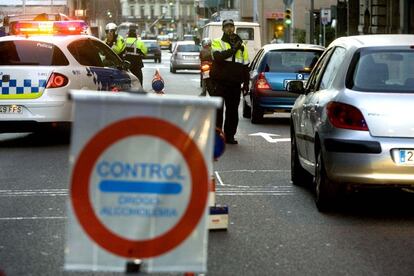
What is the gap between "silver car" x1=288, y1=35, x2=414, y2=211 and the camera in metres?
8.01

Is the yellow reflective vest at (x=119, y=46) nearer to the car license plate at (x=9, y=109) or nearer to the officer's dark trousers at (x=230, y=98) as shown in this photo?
the officer's dark trousers at (x=230, y=98)

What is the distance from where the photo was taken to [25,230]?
7809 mm

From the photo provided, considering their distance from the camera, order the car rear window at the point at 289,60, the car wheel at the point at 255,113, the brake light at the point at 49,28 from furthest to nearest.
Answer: the car rear window at the point at 289,60 < the car wheel at the point at 255,113 < the brake light at the point at 49,28

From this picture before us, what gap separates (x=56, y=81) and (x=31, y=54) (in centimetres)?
58

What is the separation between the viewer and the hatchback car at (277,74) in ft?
58.9

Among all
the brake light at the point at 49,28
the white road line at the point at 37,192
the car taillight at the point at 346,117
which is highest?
the brake light at the point at 49,28

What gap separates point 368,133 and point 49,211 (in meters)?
2.82

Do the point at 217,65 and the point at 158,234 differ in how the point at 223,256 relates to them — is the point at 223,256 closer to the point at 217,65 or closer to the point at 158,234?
the point at 158,234

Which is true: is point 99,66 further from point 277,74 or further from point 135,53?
point 135,53

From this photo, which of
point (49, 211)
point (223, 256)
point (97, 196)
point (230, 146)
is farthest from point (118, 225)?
point (230, 146)

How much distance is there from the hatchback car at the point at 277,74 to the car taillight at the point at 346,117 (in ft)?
31.1

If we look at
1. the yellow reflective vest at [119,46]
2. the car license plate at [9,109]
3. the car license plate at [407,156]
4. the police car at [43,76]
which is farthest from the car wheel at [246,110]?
the car license plate at [407,156]

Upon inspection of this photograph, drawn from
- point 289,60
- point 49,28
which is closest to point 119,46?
point 289,60

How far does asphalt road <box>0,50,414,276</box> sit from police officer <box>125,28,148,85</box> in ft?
22.6
